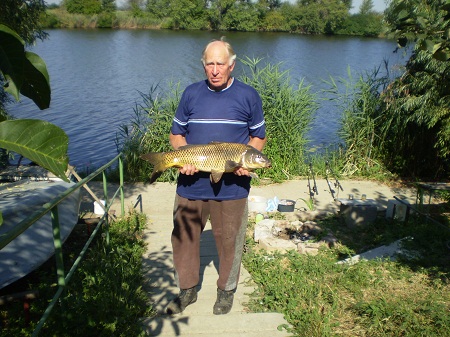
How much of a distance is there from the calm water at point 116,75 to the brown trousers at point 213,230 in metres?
5.67

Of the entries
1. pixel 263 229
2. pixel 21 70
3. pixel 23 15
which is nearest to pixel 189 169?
pixel 21 70

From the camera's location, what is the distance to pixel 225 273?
11.7ft

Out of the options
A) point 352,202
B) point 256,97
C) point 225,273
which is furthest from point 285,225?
point 256,97

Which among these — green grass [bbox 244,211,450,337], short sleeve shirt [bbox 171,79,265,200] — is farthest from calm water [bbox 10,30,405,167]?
short sleeve shirt [bbox 171,79,265,200]

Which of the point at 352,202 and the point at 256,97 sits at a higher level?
the point at 256,97

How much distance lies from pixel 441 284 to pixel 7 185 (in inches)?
189

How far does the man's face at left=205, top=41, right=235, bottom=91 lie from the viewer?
317cm

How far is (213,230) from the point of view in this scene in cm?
353

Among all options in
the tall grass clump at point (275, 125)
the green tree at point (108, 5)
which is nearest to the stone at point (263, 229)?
the tall grass clump at point (275, 125)

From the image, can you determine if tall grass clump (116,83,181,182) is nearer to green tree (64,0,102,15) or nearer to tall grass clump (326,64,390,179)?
tall grass clump (326,64,390,179)

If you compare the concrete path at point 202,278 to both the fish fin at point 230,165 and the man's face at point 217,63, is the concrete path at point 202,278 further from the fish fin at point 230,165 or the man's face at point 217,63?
the man's face at point 217,63

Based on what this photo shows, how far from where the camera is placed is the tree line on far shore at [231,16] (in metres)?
50.8

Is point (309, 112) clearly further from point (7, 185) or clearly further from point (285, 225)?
point (7, 185)

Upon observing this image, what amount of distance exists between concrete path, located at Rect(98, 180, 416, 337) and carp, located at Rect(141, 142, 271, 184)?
1111 mm
